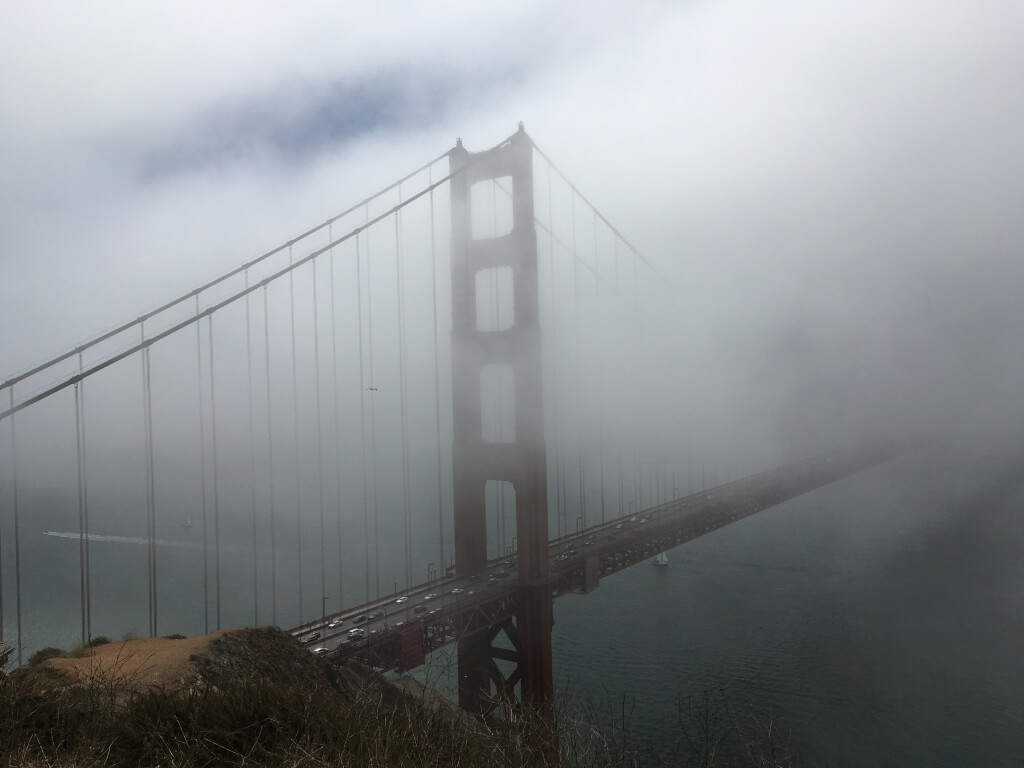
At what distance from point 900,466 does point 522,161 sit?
182ft

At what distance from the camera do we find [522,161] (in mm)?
12797

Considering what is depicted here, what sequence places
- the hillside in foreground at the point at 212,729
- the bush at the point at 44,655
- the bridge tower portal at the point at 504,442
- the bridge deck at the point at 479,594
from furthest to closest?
the bridge tower portal at the point at 504,442 < the bridge deck at the point at 479,594 < the bush at the point at 44,655 < the hillside in foreground at the point at 212,729

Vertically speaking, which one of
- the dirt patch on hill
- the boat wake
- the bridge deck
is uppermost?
the dirt patch on hill

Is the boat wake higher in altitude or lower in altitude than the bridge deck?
lower

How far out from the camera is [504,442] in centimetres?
1233

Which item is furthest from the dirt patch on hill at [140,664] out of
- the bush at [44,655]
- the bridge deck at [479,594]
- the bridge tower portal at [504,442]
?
the bridge tower portal at [504,442]

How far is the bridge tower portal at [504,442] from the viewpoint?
35.7ft

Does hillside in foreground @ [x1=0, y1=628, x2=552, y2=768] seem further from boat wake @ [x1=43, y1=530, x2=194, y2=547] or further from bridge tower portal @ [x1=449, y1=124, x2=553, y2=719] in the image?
boat wake @ [x1=43, y1=530, x2=194, y2=547]

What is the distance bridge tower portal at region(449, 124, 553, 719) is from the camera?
1089 cm

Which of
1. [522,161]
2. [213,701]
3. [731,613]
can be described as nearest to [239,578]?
[731,613]

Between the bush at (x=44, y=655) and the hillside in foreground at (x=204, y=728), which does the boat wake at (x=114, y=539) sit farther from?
the hillside in foreground at (x=204, y=728)

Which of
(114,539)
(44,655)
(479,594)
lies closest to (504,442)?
(479,594)

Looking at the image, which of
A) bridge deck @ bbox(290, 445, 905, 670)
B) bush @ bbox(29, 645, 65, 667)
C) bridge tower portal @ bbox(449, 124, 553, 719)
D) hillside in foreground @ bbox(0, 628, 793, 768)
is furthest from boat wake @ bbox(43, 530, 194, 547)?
hillside in foreground @ bbox(0, 628, 793, 768)

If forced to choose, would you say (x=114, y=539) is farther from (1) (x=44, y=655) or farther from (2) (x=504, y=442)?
(1) (x=44, y=655)
